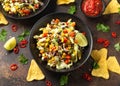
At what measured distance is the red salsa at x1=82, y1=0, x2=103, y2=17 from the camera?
4.14 m

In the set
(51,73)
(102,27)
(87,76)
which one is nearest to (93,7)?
(102,27)

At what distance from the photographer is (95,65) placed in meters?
3.96

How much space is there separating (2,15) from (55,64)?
103 cm

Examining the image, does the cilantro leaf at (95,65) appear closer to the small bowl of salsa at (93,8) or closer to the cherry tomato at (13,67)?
the small bowl of salsa at (93,8)

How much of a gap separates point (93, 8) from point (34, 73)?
3.47 feet

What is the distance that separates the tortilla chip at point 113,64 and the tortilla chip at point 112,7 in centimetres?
61

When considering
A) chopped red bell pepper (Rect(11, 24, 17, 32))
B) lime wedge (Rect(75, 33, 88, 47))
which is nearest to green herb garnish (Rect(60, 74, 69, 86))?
lime wedge (Rect(75, 33, 88, 47))

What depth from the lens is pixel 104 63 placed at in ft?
12.9

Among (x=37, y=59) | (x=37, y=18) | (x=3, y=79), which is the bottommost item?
(x=3, y=79)

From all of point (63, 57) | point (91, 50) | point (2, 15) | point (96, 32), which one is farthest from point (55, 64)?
point (2, 15)

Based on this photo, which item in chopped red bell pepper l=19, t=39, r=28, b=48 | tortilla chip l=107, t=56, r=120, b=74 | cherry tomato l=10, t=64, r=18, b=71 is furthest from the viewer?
chopped red bell pepper l=19, t=39, r=28, b=48

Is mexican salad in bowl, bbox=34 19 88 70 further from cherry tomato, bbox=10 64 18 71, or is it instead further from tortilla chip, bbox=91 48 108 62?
cherry tomato, bbox=10 64 18 71

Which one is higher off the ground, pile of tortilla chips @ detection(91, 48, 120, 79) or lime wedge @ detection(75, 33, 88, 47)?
lime wedge @ detection(75, 33, 88, 47)

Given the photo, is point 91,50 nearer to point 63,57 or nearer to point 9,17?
point 63,57
